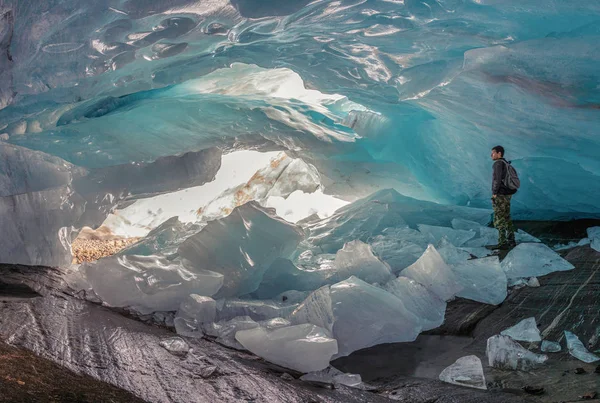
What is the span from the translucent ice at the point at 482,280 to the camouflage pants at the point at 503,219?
48.2 inches

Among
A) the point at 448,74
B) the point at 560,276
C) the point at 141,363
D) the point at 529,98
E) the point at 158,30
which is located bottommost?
the point at 560,276

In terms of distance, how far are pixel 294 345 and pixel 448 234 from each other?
3.61 metres

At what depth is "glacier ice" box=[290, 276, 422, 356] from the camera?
Answer: 2990 mm

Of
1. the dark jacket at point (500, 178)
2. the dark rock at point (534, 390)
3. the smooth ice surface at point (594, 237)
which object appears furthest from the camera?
the dark jacket at point (500, 178)

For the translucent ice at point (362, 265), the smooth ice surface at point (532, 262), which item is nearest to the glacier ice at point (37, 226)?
the translucent ice at point (362, 265)

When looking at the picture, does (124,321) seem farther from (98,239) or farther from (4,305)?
(98,239)

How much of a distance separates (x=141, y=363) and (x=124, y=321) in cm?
81

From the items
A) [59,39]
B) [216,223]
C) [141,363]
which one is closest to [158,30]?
[59,39]

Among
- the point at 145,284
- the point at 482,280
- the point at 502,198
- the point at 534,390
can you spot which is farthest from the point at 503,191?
the point at 145,284

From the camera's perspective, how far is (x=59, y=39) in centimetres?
396

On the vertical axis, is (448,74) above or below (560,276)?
above

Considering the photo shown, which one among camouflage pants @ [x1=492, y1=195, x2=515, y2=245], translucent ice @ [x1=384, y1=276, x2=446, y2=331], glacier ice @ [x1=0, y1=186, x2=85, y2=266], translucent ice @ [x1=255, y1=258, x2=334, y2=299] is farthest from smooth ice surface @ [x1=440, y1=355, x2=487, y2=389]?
glacier ice @ [x1=0, y1=186, x2=85, y2=266]

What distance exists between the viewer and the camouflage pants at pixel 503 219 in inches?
199

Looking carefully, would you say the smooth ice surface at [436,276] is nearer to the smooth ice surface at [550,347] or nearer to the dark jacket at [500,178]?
the smooth ice surface at [550,347]
